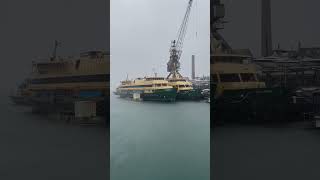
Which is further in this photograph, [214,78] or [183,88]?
[183,88]

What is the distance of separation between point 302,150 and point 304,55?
2.86 ft

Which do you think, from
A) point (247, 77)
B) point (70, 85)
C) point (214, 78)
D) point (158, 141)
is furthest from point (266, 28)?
point (70, 85)

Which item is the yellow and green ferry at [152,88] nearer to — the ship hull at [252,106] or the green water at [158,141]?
the green water at [158,141]

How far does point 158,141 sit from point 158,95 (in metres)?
0.51

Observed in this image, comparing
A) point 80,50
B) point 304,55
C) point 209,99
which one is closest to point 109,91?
point 80,50

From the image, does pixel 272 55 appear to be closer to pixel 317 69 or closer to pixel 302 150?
pixel 317 69

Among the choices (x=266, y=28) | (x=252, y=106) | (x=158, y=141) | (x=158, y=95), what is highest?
(x=266, y=28)

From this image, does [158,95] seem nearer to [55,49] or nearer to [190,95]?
[190,95]

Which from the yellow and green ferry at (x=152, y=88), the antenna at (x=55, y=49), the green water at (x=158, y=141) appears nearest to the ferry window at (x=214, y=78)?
the green water at (x=158, y=141)

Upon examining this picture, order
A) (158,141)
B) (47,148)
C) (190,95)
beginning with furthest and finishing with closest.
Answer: (158,141), (190,95), (47,148)

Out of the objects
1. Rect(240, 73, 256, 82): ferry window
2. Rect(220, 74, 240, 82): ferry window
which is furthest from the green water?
Rect(240, 73, 256, 82): ferry window

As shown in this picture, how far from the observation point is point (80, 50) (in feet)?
10.2

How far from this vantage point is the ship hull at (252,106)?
10.1 ft

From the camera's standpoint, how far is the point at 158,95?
11.5 feet
